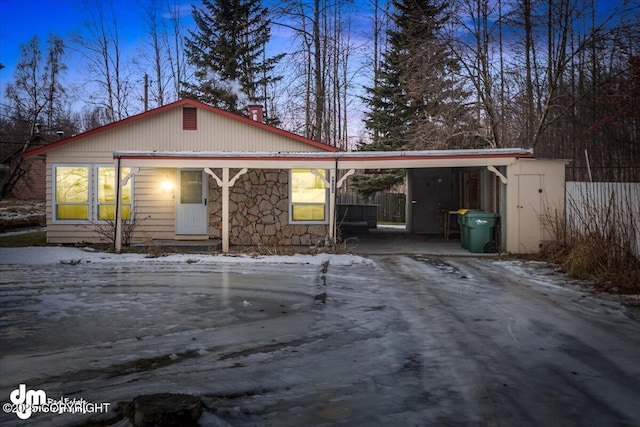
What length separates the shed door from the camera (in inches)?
487

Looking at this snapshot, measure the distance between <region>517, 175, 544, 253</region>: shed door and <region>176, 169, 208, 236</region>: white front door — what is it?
903cm

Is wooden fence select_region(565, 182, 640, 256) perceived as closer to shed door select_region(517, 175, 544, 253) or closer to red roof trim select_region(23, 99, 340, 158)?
shed door select_region(517, 175, 544, 253)

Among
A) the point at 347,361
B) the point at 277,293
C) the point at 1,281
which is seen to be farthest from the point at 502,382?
the point at 1,281

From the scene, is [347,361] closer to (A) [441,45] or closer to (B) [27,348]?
(B) [27,348]

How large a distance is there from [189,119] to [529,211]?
10.1 meters

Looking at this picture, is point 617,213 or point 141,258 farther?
point 141,258

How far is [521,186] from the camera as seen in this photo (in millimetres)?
12391

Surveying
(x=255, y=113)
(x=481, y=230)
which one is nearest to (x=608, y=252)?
(x=481, y=230)

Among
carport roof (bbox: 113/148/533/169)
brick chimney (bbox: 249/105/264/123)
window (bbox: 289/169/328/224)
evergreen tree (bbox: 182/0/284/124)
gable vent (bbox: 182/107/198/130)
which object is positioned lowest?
window (bbox: 289/169/328/224)

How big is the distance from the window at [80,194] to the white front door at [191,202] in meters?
1.54

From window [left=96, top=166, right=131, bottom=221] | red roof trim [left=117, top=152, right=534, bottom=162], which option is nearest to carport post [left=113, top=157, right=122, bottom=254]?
red roof trim [left=117, top=152, right=534, bottom=162]

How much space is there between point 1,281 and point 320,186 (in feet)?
27.6

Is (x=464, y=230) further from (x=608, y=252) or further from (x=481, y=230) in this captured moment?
(x=608, y=252)

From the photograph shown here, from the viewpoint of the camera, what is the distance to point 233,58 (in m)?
28.2
